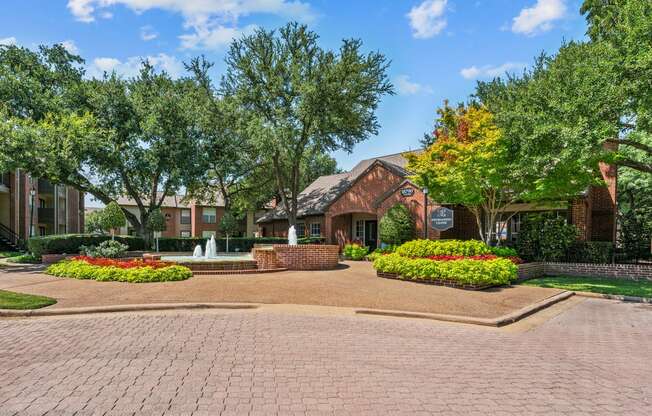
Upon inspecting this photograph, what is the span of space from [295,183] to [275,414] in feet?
87.3

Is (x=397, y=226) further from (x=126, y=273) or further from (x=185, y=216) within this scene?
(x=185, y=216)

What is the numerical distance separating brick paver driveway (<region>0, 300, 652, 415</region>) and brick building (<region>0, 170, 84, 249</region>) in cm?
2699

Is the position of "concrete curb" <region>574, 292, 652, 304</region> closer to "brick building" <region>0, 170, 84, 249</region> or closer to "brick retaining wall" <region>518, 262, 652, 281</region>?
"brick retaining wall" <region>518, 262, 652, 281</region>

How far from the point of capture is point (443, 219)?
18484 millimetres

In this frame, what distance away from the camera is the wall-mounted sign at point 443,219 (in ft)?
60.3

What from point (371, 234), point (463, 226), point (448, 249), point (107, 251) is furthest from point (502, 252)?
point (107, 251)

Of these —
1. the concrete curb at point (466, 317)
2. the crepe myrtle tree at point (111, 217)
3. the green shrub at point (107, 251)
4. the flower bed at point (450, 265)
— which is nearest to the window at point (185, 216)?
the crepe myrtle tree at point (111, 217)

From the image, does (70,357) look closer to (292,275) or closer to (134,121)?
(292,275)

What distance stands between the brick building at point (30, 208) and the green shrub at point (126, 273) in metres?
19.1

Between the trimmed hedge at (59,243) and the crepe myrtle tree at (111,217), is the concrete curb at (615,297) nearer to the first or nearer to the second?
the crepe myrtle tree at (111,217)

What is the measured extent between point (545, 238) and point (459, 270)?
7.35m

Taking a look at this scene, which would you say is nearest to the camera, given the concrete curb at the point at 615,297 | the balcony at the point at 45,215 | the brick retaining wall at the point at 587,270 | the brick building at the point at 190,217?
the concrete curb at the point at 615,297

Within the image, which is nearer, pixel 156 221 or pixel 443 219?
pixel 443 219

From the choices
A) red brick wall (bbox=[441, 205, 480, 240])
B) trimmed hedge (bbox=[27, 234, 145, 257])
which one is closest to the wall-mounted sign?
red brick wall (bbox=[441, 205, 480, 240])
